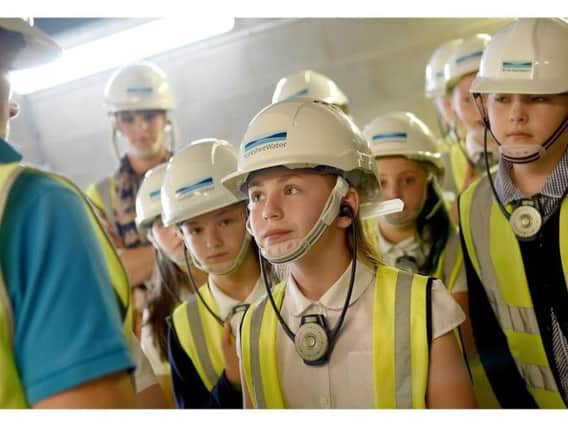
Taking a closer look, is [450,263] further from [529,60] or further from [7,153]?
[7,153]

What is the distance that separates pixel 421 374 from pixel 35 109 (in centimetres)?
425

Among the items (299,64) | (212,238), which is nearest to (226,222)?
(212,238)

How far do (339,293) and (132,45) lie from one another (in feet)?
9.52

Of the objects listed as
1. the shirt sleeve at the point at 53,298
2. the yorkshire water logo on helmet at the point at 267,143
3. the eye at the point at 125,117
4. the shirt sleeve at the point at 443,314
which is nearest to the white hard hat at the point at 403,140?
the yorkshire water logo on helmet at the point at 267,143

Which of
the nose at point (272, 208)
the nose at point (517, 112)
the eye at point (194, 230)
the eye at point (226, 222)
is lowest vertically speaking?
the eye at point (194, 230)

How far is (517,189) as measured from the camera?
98.3 inches

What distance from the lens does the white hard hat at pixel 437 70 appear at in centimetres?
470

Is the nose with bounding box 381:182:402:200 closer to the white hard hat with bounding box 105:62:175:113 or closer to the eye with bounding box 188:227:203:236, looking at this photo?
the eye with bounding box 188:227:203:236

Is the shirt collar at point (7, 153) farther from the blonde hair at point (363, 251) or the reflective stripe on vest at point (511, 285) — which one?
the reflective stripe on vest at point (511, 285)

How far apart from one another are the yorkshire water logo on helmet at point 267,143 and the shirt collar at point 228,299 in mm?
619

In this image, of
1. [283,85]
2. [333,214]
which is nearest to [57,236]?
[333,214]

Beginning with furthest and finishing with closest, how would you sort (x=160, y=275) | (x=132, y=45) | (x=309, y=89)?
(x=132, y=45) < (x=309, y=89) < (x=160, y=275)
